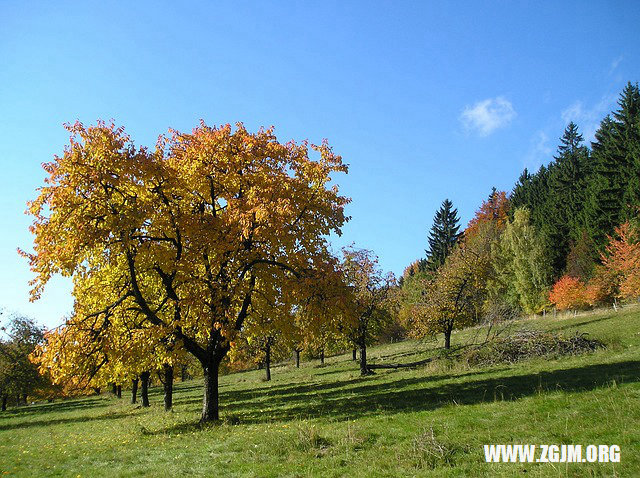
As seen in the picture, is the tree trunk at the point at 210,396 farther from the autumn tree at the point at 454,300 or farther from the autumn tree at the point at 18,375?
the autumn tree at the point at 18,375

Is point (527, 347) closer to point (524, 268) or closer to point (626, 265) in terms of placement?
point (626, 265)

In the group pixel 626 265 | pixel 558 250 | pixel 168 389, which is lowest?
pixel 168 389

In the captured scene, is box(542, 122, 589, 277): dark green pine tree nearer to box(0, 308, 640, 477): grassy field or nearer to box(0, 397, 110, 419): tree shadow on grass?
box(0, 308, 640, 477): grassy field

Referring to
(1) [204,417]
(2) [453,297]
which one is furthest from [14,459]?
(2) [453,297]

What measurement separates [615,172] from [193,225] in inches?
2893

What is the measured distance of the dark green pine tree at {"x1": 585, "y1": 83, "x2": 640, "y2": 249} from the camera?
61.6 m

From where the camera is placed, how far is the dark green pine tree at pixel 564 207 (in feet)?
239

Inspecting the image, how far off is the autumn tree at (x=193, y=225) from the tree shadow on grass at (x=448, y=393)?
14.2 feet

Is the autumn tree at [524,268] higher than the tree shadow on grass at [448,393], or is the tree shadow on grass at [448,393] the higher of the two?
the autumn tree at [524,268]

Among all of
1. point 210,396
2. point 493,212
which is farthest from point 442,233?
point 210,396

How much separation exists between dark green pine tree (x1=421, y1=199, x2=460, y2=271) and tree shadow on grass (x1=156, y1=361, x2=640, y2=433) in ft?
274

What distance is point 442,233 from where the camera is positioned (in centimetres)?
10288

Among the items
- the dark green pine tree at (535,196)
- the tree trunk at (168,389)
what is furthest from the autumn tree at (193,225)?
the dark green pine tree at (535,196)

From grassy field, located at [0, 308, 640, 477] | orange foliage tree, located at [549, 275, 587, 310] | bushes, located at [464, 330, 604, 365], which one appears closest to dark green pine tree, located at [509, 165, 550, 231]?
orange foliage tree, located at [549, 275, 587, 310]
